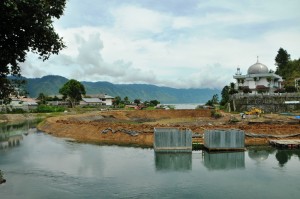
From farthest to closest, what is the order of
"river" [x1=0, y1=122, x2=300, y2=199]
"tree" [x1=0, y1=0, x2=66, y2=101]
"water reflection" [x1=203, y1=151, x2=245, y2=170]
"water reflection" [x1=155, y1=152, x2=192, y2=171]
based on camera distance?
"water reflection" [x1=203, y1=151, x2=245, y2=170] < "water reflection" [x1=155, y1=152, x2=192, y2=171] < "river" [x1=0, y1=122, x2=300, y2=199] < "tree" [x1=0, y1=0, x2=66, y2=101]

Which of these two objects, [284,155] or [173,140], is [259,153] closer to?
[284,155]

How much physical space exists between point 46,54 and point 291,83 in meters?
108

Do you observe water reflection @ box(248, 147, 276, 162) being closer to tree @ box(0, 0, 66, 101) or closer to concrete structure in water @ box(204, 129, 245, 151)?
concrete structure in water @ box(204, 129, 245, 151)

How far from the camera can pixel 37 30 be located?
20484 mm

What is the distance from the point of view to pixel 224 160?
38719 mm

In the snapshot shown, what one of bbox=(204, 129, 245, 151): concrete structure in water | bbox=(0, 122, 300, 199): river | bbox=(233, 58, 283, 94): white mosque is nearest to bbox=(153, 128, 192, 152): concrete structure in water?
bbox=(0, 122, 300, 199): river

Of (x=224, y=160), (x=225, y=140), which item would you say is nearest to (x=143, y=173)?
(x=224, y=160)

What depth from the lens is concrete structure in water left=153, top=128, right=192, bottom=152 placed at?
4184 cm

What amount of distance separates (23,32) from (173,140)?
83.2 ft

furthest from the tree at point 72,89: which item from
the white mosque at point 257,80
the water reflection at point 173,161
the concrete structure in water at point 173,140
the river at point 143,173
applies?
the water reflection at point 173,161

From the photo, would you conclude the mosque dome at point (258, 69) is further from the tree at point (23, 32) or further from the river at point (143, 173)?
the tree at point (23, 32)

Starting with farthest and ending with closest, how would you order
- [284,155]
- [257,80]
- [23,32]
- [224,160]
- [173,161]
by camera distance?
[257,80], [284,155], [224,160], [173,161], [23,32]

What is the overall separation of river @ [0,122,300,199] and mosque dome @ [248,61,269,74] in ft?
199

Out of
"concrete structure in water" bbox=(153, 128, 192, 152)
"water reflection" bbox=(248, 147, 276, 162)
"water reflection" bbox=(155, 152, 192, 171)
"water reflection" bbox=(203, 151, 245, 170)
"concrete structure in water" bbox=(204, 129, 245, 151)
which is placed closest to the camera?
"water reflection" bbox=(155, 152, 192, 171)
